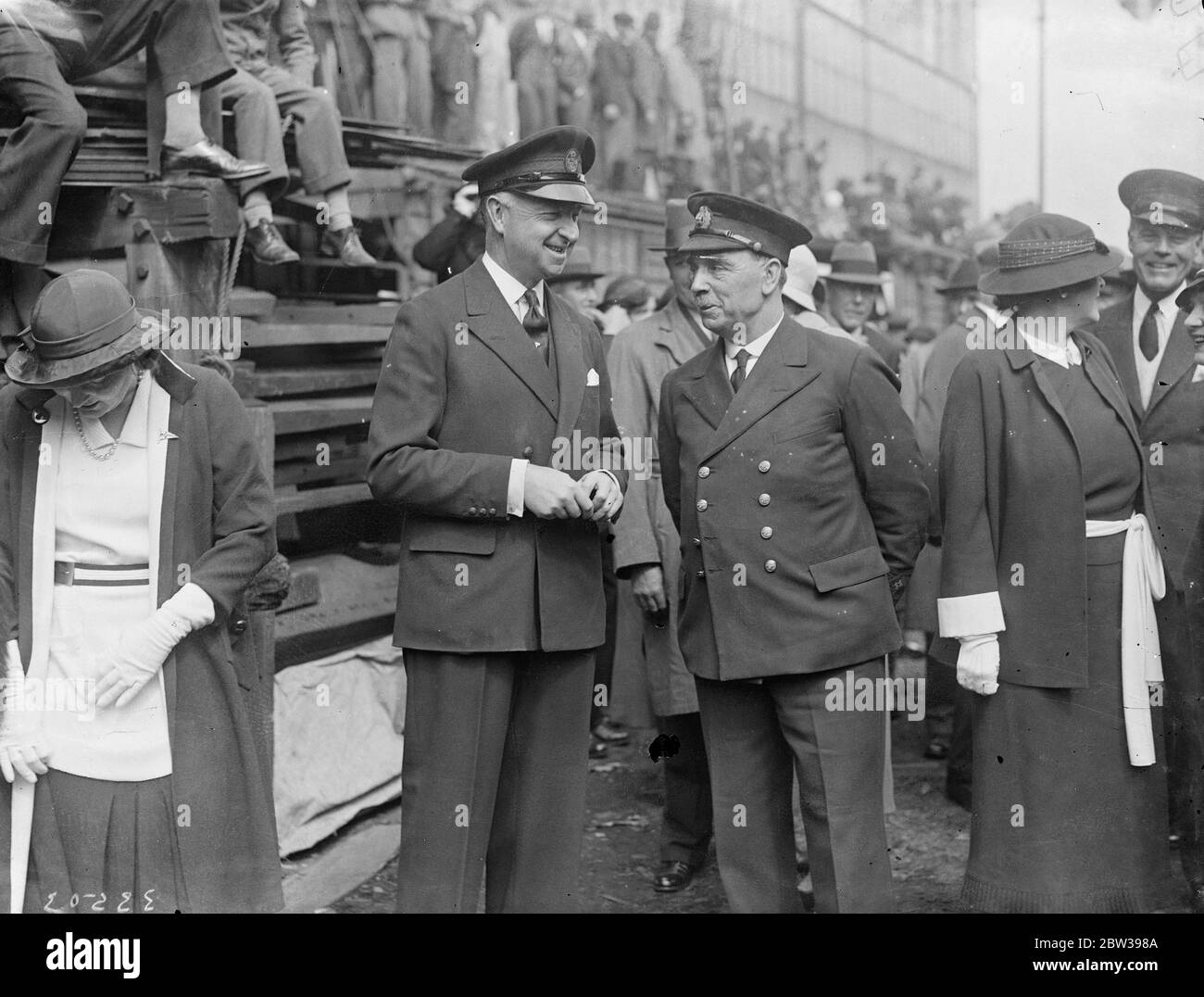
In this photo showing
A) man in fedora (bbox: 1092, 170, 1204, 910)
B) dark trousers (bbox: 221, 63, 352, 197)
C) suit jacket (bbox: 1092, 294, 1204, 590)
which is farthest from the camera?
dark trousers (bbox: 221, 63, 352, 197)

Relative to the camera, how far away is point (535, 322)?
388 centimetres

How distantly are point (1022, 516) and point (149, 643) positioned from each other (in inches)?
99.1

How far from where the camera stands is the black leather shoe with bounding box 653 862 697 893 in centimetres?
481

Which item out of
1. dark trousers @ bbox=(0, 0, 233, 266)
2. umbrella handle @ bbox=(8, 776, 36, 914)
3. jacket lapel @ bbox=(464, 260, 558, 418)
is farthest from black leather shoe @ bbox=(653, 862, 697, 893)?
dark trousers @ bbox=(0, 0, 233, 266)

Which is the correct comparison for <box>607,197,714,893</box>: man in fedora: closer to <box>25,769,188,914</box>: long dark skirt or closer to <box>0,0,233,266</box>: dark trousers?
<box>25,769,188,914</box>: long dark skirt

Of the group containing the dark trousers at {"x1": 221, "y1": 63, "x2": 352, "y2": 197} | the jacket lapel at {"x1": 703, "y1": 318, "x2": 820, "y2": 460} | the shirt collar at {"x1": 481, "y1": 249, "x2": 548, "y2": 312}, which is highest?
the dark trousers at {"x1": 221, "y1": 63, "x2": 352, "y2": 197}

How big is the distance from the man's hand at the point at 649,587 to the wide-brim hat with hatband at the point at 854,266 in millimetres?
2619

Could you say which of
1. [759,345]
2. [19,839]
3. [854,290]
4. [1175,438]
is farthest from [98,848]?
[854,290]

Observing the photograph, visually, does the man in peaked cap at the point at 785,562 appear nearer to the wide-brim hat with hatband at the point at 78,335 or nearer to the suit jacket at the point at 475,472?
the suit jacket at the point at 475,472

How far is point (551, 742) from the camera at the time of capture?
3.82 meters

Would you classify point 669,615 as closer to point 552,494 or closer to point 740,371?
point 740,371

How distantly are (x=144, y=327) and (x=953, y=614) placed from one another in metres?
2.43

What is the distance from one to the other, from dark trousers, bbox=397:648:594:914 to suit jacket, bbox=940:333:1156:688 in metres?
1.21
